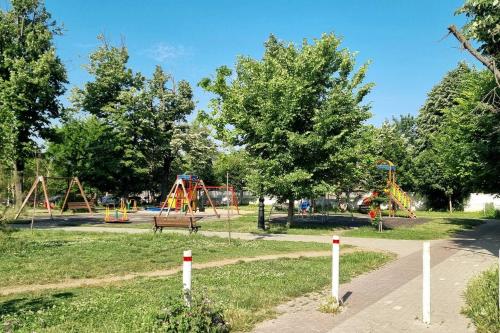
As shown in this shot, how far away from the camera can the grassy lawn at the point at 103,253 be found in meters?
10.8

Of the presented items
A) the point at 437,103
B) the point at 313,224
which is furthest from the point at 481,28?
the point at 437,103

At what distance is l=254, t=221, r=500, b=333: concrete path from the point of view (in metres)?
6.72

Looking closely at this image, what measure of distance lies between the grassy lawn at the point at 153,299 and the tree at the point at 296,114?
463 inches

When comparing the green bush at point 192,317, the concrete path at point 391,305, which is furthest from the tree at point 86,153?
the green bush at point 192,317

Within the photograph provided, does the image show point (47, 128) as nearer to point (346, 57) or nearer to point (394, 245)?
point (346, 57)

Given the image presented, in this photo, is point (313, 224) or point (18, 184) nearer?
point (18, 184)

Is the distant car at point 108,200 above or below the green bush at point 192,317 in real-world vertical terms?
above

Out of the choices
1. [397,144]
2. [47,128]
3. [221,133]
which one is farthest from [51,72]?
[397,144]

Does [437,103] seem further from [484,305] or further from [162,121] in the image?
[484,305]

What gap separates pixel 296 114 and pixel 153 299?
1749cm

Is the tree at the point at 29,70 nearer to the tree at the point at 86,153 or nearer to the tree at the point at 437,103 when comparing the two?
the tree at the point at 86,153

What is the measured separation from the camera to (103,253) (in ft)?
45.3

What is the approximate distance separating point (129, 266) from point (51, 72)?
76.6 feet

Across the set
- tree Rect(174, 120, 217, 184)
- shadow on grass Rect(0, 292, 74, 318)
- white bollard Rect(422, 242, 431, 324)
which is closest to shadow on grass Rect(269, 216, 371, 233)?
shadow on grass Rect(0, 292, 74, 318)
